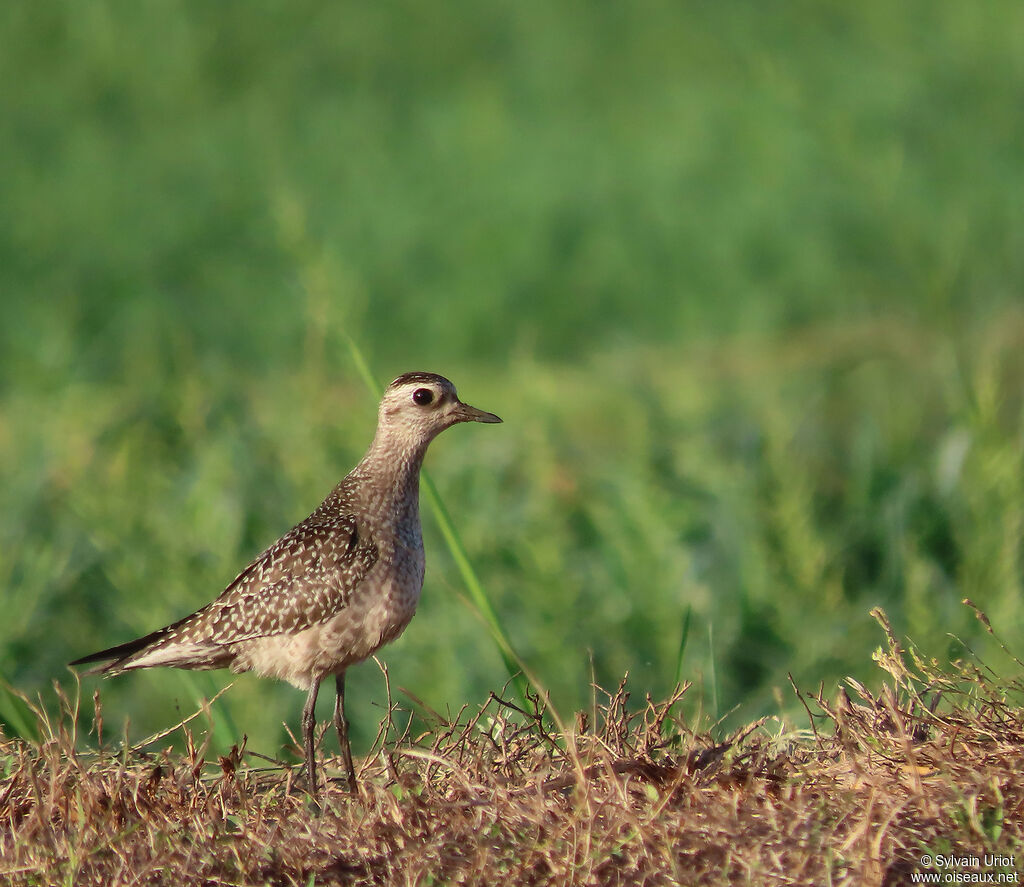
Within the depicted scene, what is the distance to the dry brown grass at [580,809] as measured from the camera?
3.24 m

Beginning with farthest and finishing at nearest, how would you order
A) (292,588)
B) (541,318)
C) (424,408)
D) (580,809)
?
(541,318)
(424,408)
(292,588)
(580,809)

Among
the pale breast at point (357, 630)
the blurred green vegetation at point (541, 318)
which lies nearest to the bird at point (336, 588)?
the pale breast at point (357, 630)

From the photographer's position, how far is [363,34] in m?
21.2

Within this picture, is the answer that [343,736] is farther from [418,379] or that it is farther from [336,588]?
[418,379]

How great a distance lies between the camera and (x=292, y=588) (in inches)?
187

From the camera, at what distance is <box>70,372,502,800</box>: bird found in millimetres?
4648

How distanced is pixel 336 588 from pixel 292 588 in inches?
6.2

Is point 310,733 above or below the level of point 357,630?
below

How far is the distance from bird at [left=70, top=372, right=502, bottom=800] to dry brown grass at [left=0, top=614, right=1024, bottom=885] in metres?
0.78

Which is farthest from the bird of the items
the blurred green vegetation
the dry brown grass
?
the dry brown grass

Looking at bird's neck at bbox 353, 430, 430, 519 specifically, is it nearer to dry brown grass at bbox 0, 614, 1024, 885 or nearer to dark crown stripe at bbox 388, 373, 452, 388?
dark crown stripe at bbox 388, 373, 452, 388

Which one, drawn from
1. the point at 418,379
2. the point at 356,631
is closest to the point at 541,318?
the point at 418,379

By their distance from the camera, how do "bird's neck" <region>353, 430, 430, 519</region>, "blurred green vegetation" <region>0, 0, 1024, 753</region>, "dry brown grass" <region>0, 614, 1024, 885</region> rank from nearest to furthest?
"dry brown grass" <region>0, 614, 1024, 885</region>, "bird's neck" <region>353, 430, 430, 519</region>, "blurred green vegetation" <region>0, 0, 1024, 753</region>

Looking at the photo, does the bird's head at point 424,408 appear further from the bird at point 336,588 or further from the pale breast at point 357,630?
the pale breast at point 357,630
